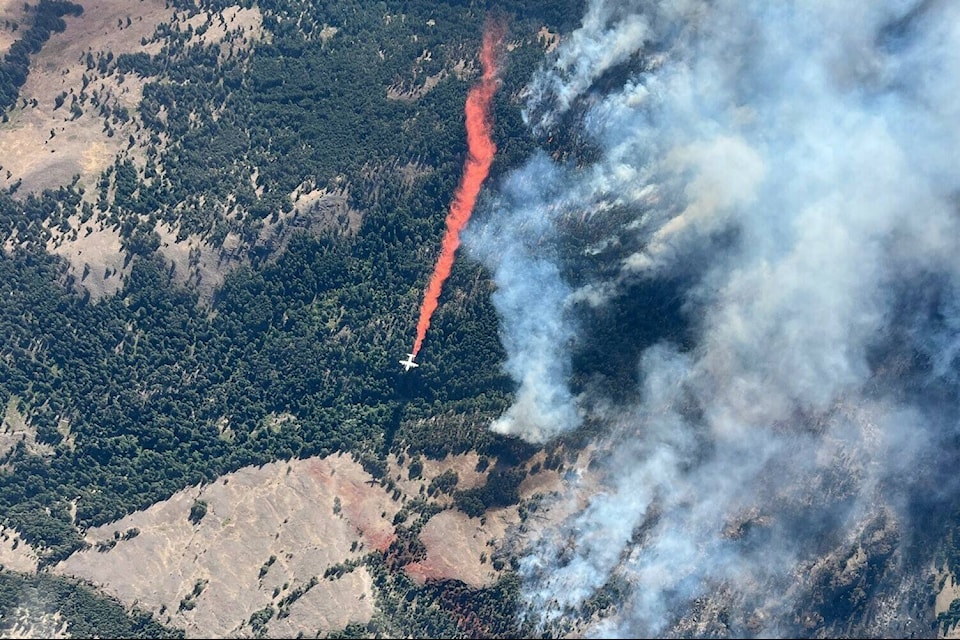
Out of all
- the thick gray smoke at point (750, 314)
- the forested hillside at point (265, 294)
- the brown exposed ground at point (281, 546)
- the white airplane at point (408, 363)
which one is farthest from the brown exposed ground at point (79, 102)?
the thick gray smoke at point (750, 314)

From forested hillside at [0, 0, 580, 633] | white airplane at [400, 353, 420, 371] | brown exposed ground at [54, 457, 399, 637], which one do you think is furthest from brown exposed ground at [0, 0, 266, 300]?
brown exposed ground at [54, 457, 399, 637]

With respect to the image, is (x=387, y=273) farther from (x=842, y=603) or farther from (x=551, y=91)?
(x=842, y=603)

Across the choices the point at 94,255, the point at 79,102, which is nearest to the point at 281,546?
the point at 94,255

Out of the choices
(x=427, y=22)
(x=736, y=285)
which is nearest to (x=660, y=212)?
(x=736, y=285)

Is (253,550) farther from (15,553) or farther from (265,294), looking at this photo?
(265,294)

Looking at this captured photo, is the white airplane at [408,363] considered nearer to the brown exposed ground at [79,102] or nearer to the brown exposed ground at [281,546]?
the brown exposed ground at [281,546]
